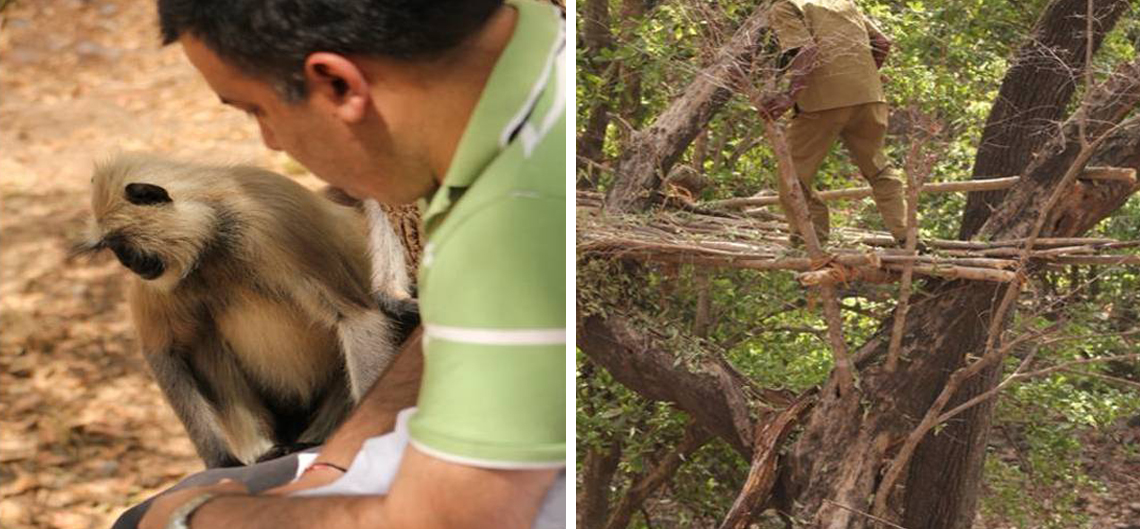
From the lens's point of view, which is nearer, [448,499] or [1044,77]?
[448,499]

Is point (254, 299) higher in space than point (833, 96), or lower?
lower

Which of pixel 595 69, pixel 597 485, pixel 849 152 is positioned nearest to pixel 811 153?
pixel 849 152

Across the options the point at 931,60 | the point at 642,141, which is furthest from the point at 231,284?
the point at 931,60

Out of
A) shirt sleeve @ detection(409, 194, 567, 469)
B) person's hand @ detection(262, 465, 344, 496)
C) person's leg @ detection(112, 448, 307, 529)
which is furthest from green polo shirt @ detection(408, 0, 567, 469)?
person's leg @ detection(112, 448, 307, 529)

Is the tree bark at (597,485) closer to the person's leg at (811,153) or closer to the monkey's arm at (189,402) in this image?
the person's leg at (811,153)

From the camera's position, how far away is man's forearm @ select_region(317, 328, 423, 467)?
153 centimetres

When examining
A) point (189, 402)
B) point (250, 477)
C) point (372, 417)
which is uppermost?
point (372, 417)

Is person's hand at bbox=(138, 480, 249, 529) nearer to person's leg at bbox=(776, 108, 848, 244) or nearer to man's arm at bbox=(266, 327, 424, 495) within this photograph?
man's arm at bbox=(266, 327, 424, 495)

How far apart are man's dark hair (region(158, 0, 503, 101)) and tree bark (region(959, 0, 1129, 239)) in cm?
177

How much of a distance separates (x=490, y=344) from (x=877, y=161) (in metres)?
1.72

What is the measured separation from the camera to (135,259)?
2.08 meters

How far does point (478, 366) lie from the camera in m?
1.12

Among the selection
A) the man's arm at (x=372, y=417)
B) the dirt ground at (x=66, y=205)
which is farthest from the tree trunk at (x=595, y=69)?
the man's arm at (x=372, y=417)

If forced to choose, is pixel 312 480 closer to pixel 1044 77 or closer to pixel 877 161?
pixel 877 161
